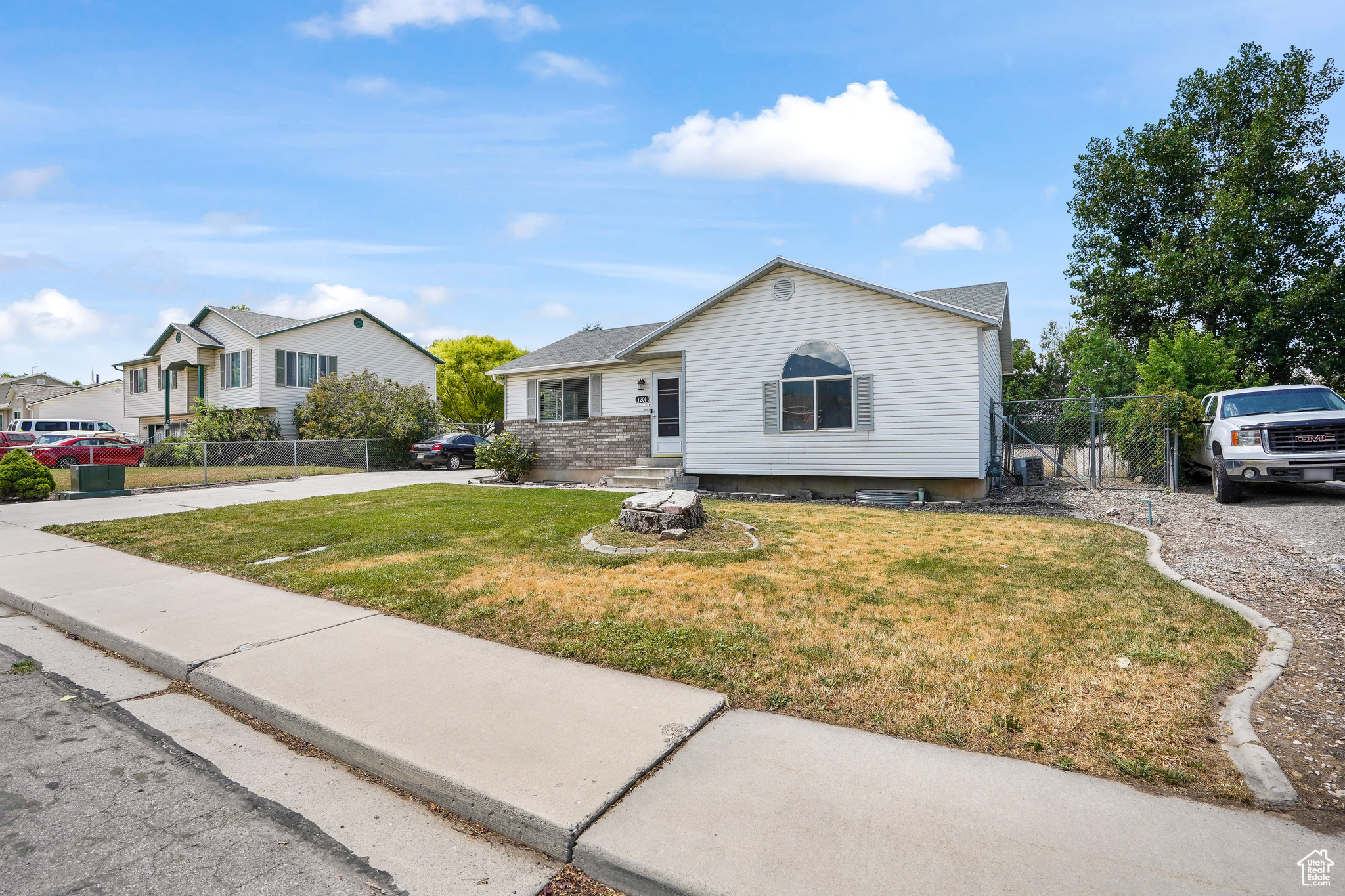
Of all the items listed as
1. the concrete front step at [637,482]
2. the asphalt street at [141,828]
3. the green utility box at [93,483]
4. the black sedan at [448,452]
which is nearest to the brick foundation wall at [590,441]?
the concrete front step at [637,482]

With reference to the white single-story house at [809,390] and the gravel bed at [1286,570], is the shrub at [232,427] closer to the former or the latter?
the white single-story house at [809,390]

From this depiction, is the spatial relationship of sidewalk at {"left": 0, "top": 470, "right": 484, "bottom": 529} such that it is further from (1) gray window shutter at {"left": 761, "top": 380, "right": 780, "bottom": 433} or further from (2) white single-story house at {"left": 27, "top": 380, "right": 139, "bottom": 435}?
(2) white single-story house at {"left": 27, "top": 380, "right": 139, "bottom": 435}

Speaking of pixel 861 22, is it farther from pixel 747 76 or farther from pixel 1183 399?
pixel 1183 399

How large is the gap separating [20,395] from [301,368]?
36542 mm

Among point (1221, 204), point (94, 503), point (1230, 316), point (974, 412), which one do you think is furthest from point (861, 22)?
point (1230, 316)

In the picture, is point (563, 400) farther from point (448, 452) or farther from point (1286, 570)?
point (1286, 570)

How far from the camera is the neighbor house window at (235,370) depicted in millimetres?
29141

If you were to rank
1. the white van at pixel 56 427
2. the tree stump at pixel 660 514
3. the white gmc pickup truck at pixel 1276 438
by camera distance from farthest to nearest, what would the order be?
1. the white van at pixel 56 427
2. the white gmc pickup truck at pixel 1276 438
3. the tree stump at pixel 660 514

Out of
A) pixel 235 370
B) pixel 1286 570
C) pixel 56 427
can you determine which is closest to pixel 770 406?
pixel 1286 570

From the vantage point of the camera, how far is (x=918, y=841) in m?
2.44

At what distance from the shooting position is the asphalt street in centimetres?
243

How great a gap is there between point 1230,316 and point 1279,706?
26.8m

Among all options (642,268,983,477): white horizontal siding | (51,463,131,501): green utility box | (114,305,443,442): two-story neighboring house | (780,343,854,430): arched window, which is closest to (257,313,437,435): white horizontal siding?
(114,305,443,442): two-story neighboring house

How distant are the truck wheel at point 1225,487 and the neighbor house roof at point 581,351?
1237 cm
